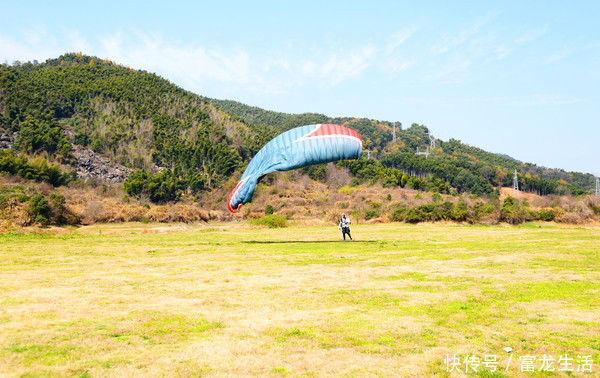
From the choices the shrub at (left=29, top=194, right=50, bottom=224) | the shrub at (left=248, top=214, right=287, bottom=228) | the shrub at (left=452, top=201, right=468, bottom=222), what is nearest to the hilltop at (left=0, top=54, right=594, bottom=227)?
the shrub at (left=452, top=201, right=468, bottom=222)

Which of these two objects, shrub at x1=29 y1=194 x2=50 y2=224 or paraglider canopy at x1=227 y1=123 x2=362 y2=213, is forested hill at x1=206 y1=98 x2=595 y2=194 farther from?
paraglider canopy at x1=227 y1=123 x2=362 y2=213

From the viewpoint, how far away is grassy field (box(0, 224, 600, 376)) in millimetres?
6145

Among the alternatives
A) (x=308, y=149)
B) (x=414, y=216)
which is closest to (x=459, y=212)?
(x=414, y=216)

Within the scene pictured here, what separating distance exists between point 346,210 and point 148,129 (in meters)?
71.4

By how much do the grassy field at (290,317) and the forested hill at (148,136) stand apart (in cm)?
6216

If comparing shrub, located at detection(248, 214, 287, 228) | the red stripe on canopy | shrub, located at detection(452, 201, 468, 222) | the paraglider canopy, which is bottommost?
shrub, located at detection(248, 214, 287, 228)

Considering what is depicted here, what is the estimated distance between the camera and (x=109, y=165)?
323 feet

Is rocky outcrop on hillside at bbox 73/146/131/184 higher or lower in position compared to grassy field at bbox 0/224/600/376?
higher

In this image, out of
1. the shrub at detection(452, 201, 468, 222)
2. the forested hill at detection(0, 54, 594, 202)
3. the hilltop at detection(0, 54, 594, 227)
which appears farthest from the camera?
the forested hill at detection(0, 54, 594, 202)

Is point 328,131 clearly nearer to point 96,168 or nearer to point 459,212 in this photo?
point 459,212

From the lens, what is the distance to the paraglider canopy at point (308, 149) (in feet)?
71.2

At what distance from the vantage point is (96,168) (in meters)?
94.1

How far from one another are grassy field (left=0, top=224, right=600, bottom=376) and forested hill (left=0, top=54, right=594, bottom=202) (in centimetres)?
6216

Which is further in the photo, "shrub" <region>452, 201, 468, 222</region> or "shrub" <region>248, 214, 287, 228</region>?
"shrub" <region>452, 201, 468, 222</region>
